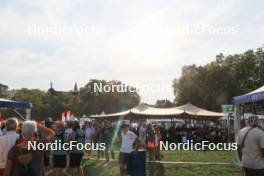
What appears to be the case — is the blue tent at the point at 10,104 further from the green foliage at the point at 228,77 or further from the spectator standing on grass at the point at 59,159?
the green foliage at the point at 228,77

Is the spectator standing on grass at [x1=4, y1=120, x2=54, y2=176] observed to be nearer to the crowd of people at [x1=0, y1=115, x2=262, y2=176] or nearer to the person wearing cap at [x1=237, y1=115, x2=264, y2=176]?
the crowd of people at [x1=0, y1=115, x2=262, y2=176]

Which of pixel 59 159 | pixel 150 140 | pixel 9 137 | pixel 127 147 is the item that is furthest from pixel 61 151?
pixel 150 140

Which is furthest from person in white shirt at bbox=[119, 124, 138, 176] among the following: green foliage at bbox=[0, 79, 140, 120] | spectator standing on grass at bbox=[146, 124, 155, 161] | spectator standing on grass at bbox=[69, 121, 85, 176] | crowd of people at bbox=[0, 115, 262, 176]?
green foliage at bbox=[0, 79, 140, 120]

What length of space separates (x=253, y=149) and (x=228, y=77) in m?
49.1

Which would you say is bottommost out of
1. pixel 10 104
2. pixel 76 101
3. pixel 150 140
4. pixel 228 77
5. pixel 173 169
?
pixel 173 169

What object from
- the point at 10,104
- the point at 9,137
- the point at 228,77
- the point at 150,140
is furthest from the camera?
the point at 228,77

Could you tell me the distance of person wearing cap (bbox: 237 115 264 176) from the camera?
24.3ft

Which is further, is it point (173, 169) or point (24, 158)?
point (173, 169)

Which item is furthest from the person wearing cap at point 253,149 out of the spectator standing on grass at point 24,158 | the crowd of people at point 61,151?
the spectator standing on grass at point 24,158

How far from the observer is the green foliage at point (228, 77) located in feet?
180

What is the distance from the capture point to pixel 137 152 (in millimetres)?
10867

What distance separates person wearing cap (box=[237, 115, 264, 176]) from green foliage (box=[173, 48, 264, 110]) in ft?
156

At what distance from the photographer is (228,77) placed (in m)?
55.4

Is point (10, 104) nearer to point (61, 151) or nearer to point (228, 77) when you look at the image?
point (61, 151)
